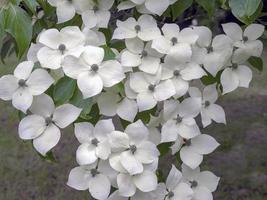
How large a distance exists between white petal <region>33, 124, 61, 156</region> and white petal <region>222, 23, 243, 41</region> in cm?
40

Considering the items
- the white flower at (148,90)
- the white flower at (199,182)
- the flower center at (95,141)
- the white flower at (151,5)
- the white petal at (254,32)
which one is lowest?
the white flower at (199,182)

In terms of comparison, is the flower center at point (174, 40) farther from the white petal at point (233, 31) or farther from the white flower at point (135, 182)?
the white flower at point (135, 182)

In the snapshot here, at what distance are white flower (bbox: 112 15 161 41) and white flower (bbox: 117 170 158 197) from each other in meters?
0.26

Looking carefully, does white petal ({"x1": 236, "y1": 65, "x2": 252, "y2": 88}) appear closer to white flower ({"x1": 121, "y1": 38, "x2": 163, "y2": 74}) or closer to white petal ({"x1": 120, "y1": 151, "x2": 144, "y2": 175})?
white flower ({"x1": 121, "y1": 38, "x2": 163, "y2": 74})

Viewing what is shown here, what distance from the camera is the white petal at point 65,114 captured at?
1.05 metres

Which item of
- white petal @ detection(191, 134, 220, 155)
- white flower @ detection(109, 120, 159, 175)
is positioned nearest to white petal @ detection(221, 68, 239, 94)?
white petal @ detection(191, 134, 220, 155)

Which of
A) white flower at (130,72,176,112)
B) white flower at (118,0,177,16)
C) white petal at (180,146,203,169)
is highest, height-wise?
white flower at (118,0,177,16)

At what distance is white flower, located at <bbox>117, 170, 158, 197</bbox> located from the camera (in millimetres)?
1026

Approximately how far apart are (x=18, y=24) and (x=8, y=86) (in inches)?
5.0

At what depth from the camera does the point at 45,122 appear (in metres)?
1.06

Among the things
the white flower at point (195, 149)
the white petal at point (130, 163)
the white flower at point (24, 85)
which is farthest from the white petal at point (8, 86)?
the white flower at point (195, 149)

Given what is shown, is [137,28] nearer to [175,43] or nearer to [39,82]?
[175,43]

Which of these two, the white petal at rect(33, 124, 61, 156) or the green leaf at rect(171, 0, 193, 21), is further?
the green leaf at rect(171, 0, 193, 21)

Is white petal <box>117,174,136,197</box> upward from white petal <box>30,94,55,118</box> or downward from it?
downward
